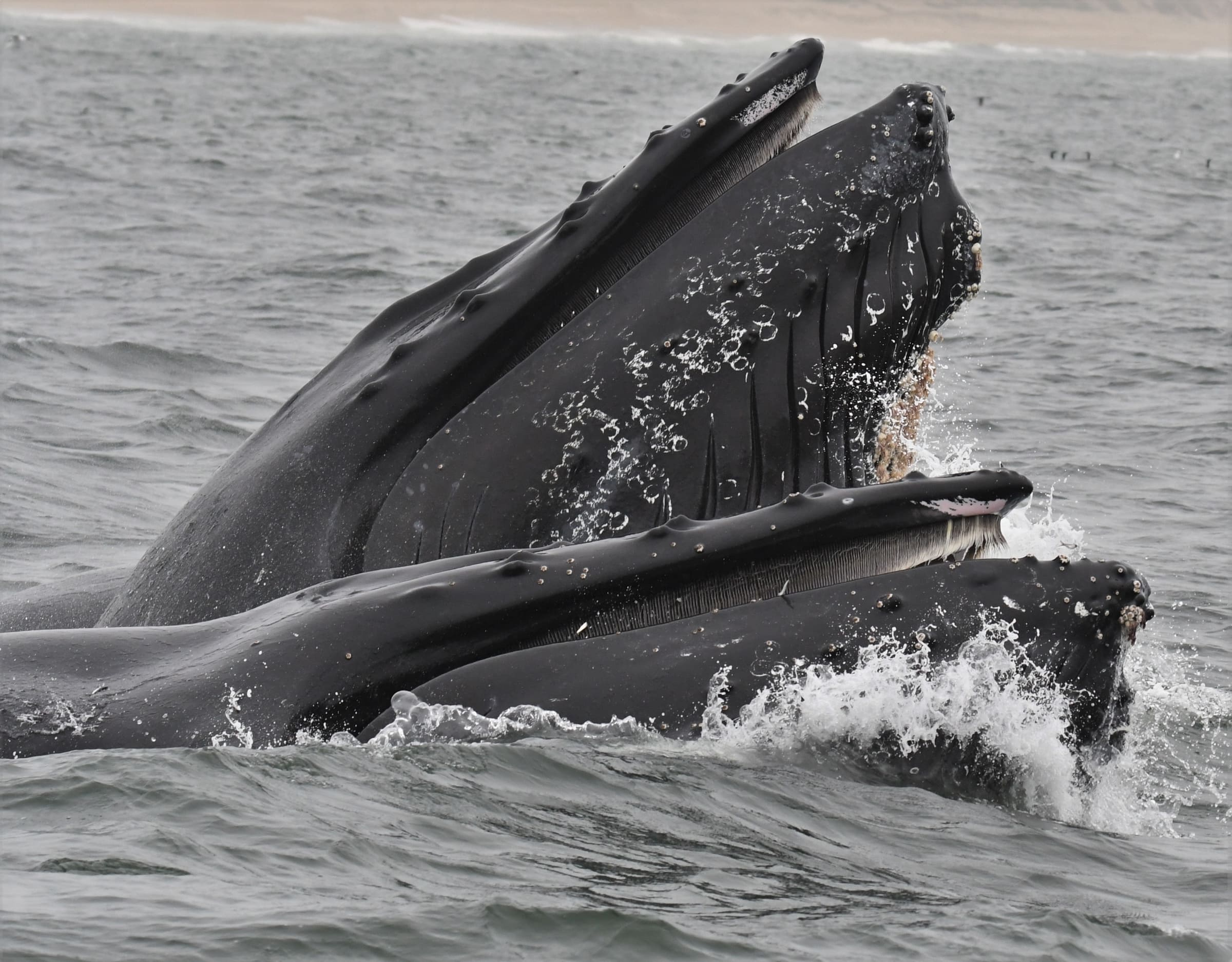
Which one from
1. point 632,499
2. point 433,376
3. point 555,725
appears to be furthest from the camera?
point 433,376

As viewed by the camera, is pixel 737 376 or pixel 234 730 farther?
pixel 737 376

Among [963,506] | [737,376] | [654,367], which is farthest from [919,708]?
[654,367]

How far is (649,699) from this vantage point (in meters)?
5.78

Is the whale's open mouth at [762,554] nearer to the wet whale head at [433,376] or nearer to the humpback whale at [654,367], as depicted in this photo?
the humpback whale at [654,367]

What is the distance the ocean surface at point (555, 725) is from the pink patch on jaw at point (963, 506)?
58 cm

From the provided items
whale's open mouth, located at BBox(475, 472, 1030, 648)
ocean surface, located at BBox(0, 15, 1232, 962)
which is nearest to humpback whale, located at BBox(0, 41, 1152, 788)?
whale's open mouth, located at BBox(475, 472, 1030, 648)

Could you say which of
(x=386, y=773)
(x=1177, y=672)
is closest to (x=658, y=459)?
(x=386, y=773)

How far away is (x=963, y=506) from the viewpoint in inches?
230

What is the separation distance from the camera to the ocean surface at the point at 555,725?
502 cm

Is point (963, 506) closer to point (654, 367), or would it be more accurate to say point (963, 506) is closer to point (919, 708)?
point (919, 708)

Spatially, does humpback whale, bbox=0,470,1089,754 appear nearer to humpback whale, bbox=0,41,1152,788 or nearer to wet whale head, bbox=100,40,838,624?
humpback whale, bbox=0,41,1152,788

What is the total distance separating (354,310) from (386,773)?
16.5m

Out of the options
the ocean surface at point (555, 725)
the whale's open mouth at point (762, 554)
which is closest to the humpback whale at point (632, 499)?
the whale's open mouth at point (762, 554)

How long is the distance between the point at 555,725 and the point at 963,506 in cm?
146
